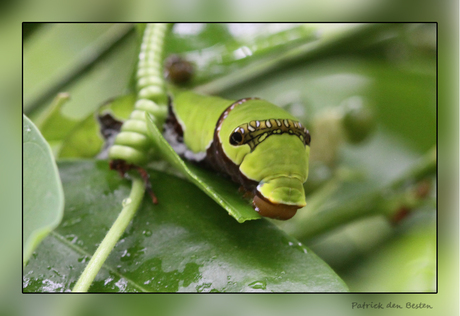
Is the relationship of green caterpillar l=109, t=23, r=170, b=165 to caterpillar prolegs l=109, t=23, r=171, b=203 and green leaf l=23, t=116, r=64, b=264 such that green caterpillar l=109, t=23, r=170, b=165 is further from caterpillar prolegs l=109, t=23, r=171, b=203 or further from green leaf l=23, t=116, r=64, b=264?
green leaf l=23, t=116, r=64, b=264

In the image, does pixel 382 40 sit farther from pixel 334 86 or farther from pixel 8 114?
pixel 8 114

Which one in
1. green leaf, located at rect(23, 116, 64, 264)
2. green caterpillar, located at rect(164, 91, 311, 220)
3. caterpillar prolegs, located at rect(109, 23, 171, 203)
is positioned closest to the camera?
green leaf, located at rect(23, 116, 64, 264)

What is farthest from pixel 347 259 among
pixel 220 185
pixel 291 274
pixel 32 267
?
pixel 32 267

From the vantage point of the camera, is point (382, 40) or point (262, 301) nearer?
point (262, 301)

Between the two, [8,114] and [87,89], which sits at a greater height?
[87,89]

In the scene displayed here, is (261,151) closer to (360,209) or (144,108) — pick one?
(144,108)

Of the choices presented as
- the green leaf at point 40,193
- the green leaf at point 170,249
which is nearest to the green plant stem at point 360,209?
the green leaf at point 170,249

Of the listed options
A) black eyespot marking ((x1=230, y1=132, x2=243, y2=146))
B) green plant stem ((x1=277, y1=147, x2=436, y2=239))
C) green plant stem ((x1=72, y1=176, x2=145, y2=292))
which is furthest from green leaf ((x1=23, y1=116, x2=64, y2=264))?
green plant stem ((x1=277, y1=147, x2=436, y2=239))
